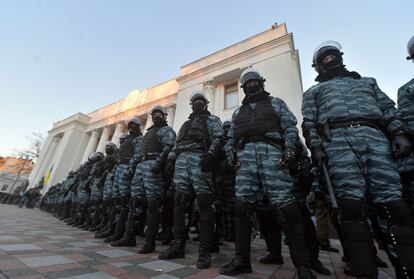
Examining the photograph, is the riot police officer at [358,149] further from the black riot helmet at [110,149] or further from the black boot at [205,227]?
the black riot helmet at [110,149]

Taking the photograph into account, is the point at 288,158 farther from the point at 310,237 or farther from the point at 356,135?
the point at 310,237

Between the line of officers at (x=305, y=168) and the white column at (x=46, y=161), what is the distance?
31.9 metres

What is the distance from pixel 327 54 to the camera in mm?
2395

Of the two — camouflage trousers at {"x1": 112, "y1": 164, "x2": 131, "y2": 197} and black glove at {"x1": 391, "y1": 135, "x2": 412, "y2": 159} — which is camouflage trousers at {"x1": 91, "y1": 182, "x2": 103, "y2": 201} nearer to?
camouflage trousers at {"x1": 112, "y1": 164, "x2": 131, "y2": 197}

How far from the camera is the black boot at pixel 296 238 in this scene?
1.77 meters

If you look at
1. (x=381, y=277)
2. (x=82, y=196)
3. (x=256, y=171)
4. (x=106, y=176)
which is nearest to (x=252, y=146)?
(x=256, y=171)

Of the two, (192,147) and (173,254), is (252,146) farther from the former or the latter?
(173,254)

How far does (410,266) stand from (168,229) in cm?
351

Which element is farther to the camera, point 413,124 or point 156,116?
point 156,116

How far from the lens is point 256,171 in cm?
223

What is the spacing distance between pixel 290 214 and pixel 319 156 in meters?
0.60

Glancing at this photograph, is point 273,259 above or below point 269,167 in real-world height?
below

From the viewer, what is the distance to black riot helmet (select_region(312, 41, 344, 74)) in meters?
2.35

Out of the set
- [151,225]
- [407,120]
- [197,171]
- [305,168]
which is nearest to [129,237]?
[151,225]
